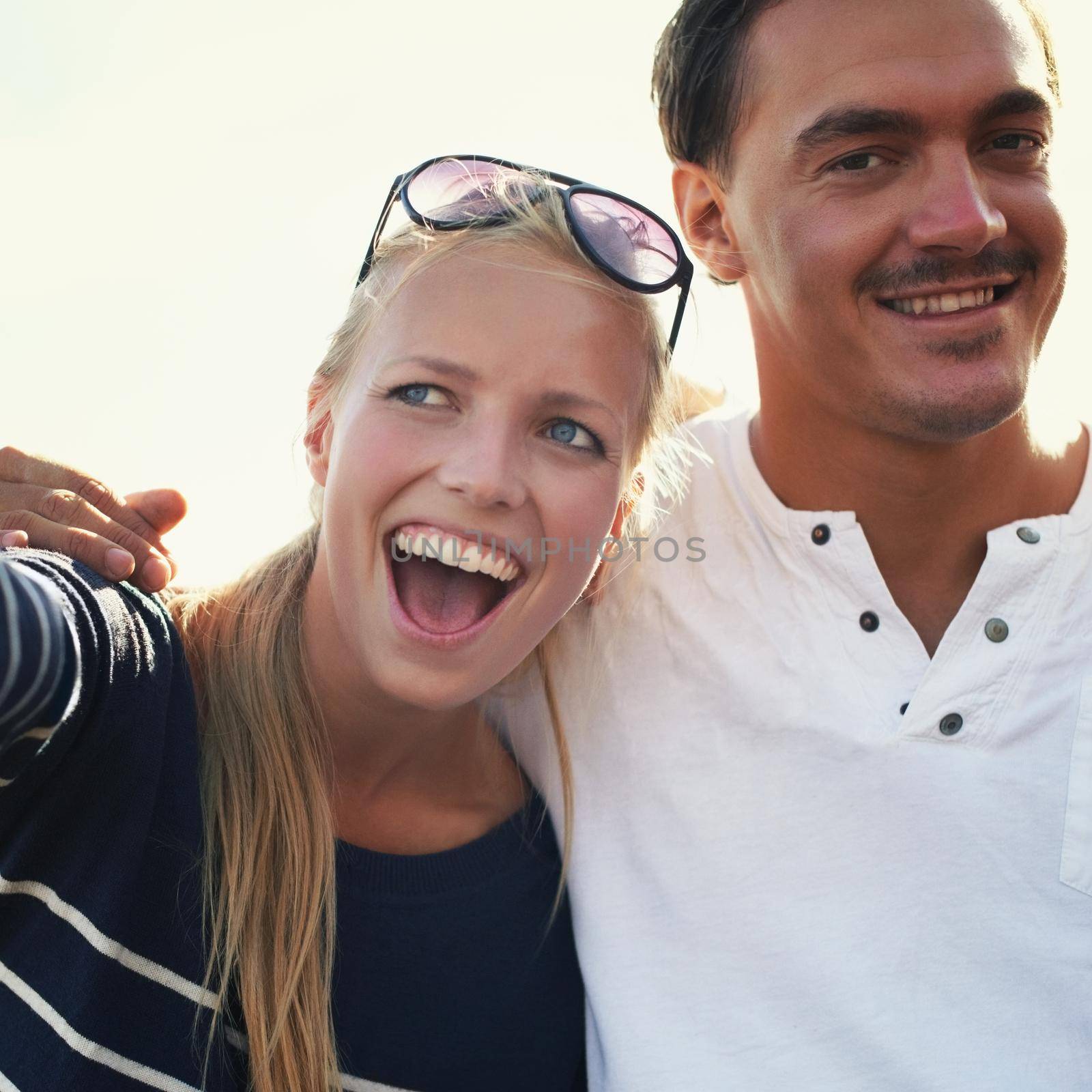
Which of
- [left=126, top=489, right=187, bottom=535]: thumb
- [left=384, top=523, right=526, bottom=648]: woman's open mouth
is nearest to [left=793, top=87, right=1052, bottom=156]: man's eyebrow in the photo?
[left=384, top=523, right=526, bottom=648]: woman's open mouth

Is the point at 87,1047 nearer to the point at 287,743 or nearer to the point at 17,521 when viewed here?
the point at 287,743

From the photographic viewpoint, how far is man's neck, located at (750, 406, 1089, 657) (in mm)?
2221

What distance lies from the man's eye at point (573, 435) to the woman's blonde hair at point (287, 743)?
155 mm

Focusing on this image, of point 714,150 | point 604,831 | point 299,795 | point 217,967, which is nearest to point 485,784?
point 604,831

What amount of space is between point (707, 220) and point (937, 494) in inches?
35.7

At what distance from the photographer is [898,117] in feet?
7.00

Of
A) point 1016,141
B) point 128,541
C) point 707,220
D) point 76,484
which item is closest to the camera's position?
point 128,541

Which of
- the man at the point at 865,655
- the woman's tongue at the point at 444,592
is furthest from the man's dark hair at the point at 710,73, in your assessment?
the woman's tongue at the point at 444,592

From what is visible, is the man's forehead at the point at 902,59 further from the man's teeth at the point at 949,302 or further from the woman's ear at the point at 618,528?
the woman's ear at the point at 618,528

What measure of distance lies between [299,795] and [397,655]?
0.28 m

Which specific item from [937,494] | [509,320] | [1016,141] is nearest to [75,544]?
[509,320]

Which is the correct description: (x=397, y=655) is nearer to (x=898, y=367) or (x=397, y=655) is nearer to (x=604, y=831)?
(x=604, y=831)

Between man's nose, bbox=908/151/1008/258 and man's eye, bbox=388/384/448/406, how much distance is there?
1.00 m

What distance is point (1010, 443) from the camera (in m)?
2.25
